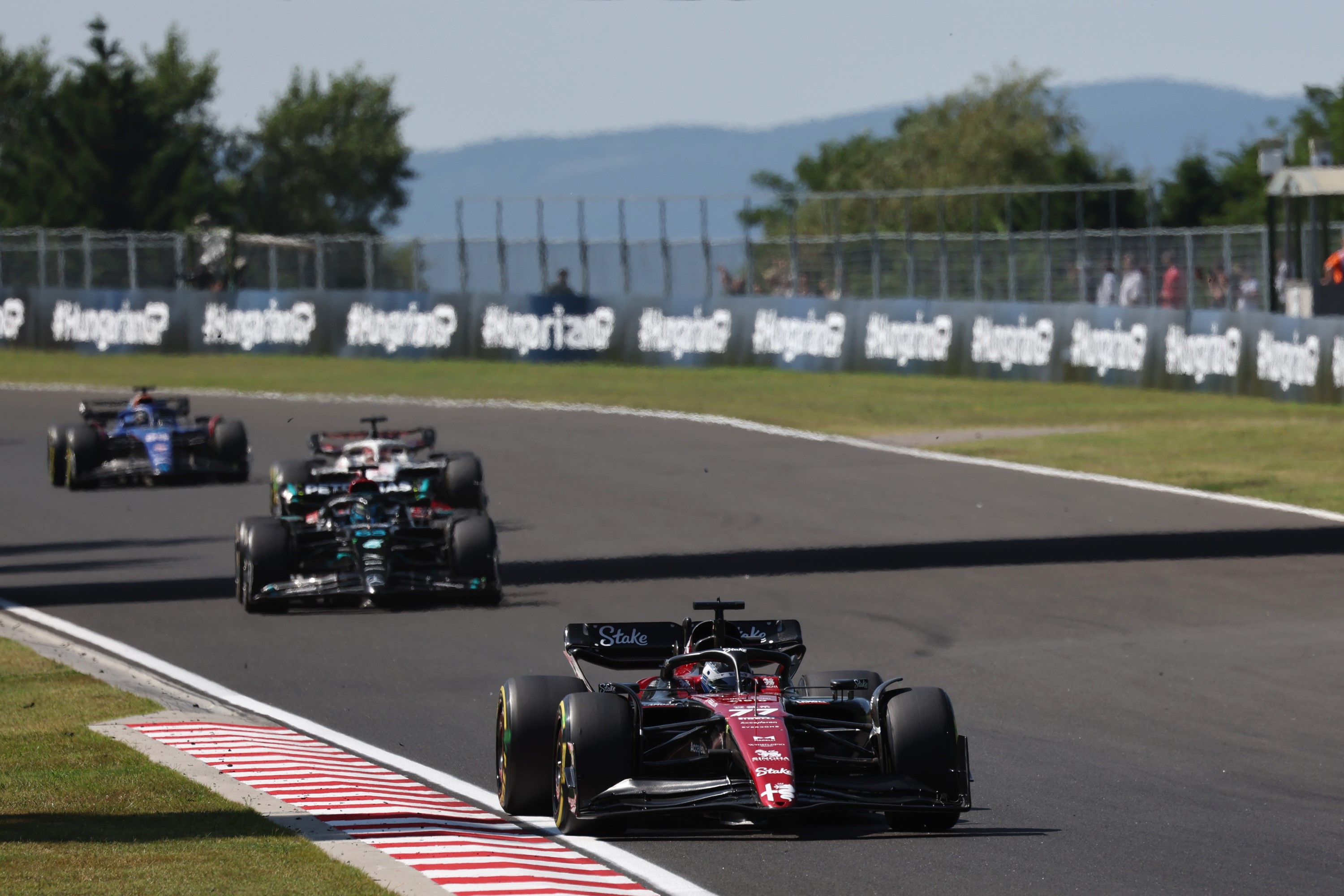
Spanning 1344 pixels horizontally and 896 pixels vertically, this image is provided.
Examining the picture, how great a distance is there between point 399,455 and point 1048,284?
20.2 metres

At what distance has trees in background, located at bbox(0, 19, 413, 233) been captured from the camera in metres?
86.0

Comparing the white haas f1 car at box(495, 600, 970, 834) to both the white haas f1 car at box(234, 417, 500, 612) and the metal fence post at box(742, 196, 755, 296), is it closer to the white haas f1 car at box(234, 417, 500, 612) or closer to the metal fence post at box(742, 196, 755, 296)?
the white haas f1 car at box(234, 417, 500, 612)

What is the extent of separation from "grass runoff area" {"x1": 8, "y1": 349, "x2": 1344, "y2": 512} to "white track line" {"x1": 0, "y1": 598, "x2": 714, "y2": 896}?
1150 cm

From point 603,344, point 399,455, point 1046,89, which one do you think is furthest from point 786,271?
point 1046,89

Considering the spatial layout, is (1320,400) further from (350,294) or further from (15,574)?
(350,294)

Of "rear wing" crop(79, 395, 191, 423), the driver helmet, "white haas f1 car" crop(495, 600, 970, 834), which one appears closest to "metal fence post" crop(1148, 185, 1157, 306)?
"rear wing" crop(79, 395, 191, 423)

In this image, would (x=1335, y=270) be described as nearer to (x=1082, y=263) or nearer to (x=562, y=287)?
(x=1082, y=263)

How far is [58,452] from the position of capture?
23250 mm

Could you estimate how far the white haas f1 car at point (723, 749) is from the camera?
8258mm

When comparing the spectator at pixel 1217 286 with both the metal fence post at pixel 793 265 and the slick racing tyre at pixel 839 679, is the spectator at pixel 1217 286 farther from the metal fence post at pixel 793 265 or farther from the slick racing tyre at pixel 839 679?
the slick racing tyre at pixel 839 679

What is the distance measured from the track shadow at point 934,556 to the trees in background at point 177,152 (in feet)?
223

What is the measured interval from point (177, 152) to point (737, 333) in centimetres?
5266

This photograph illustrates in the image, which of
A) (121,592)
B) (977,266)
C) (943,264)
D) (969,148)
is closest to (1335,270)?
(977,266)

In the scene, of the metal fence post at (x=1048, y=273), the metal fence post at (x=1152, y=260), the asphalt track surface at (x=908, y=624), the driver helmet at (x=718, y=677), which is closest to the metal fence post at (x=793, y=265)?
the metal fence post at (x=1048, y=273)
